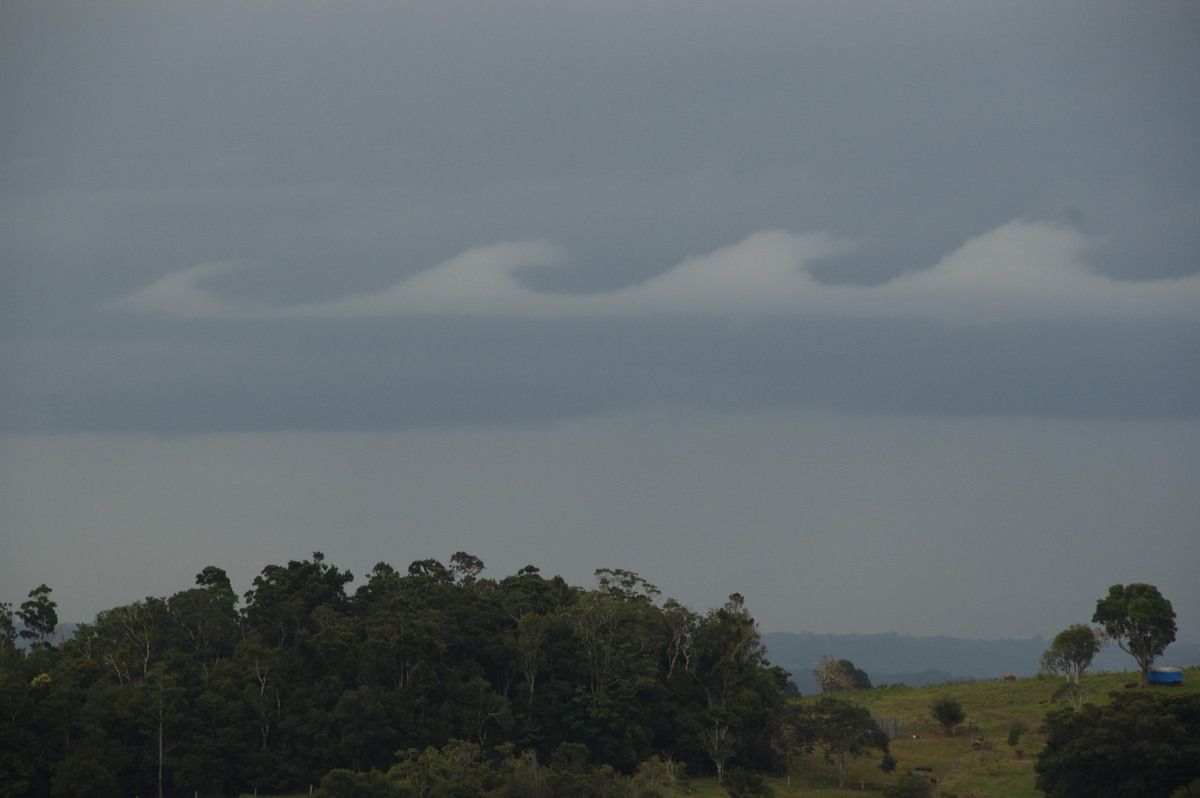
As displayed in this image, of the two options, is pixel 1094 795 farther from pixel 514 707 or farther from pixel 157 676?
pixel 157 676

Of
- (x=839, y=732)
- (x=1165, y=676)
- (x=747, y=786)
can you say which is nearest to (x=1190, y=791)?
(x=839, y=732)

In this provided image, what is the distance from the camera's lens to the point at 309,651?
8075 cm

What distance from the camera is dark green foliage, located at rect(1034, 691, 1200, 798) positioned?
2579 inches

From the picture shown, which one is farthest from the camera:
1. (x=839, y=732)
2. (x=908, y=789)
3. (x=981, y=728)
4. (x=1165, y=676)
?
(x=1165, y=676)

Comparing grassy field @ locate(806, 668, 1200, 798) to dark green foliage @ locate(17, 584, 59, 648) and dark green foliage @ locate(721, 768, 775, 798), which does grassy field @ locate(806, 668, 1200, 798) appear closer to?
dark green foliage @ locate(721, 768, 775, 798)

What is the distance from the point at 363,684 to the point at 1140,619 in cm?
6325

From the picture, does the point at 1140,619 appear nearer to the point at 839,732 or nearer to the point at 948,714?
the point at 948,714

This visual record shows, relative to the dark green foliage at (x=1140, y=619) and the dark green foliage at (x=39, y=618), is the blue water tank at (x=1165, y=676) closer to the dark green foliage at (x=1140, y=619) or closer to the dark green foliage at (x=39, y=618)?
the dark green foliage at (x=1140, y=619)

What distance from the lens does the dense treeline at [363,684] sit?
72.1m

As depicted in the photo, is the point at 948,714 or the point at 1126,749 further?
the point at 948,714

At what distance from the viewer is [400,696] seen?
76.3 meters

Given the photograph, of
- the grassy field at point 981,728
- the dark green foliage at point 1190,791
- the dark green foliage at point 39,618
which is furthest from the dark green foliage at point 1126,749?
the dark green foliage at point 39,618

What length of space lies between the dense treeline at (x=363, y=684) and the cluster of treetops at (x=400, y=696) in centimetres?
16

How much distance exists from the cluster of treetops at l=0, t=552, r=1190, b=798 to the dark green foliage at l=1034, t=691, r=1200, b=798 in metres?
10.7
